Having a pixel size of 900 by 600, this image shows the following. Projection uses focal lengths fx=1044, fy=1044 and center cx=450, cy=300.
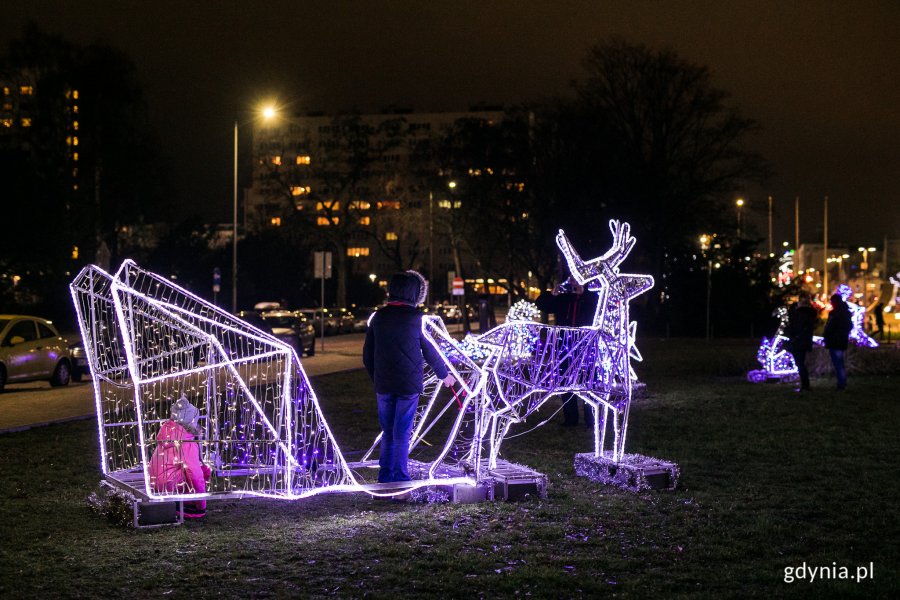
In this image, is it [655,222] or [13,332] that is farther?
[655,222]

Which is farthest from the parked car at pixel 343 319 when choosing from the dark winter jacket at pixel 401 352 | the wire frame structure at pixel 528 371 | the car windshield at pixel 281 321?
the dark winter jacket at pixel 401 352

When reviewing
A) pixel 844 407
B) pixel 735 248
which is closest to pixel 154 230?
pixel 735 248

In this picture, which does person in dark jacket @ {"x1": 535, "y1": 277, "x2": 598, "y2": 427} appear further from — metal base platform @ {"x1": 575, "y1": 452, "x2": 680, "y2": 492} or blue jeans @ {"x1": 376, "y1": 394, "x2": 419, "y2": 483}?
blue jeans @ {"x1": 376, "y1": 394, "x2": 419, "y2": 483}

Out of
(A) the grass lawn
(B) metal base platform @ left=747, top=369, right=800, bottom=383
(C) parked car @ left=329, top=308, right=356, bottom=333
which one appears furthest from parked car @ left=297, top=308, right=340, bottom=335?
(A) the grass lawn

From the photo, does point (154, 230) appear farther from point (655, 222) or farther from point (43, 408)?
point (43, 408)

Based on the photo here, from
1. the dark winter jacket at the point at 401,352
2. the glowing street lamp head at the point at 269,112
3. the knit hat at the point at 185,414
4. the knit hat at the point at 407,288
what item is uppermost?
the glowing street lamp head at the point at 269,112

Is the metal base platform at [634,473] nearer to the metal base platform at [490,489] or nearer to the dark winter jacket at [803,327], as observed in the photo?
the metal base platform at [490,489]

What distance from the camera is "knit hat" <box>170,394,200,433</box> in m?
7.93

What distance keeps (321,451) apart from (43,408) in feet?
26.3

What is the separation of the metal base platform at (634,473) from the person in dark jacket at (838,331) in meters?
9.84

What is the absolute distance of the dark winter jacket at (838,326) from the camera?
59.8 ft

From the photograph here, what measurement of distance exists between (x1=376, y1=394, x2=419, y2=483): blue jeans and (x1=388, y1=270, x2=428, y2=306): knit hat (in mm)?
795

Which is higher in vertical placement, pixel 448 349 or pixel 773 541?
pixel 448 349

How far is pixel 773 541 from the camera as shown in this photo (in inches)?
285
